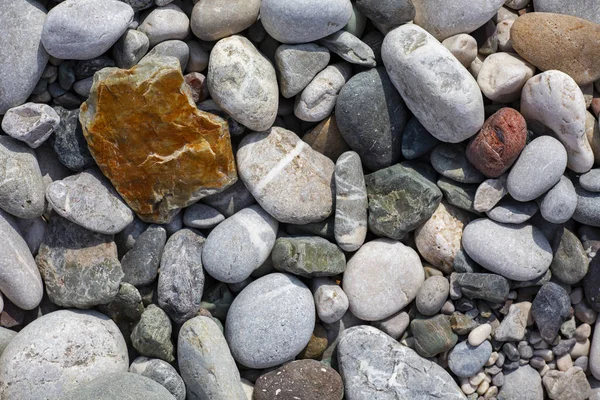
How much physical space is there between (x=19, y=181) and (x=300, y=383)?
1804mm

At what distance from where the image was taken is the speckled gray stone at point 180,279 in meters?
3.43

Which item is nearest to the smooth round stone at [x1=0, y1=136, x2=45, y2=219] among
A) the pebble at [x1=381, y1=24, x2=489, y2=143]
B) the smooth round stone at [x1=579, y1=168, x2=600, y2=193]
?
the pebble at [x1=381, y1=24, x2=489, y2=143]

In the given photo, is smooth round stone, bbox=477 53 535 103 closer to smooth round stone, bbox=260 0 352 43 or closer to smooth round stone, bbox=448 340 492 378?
smooth round stone, bbox=260 0 352 43

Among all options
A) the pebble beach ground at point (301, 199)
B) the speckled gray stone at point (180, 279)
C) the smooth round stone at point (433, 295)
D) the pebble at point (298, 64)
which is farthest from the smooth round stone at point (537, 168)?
the speckled gray stone at point (180, 279)

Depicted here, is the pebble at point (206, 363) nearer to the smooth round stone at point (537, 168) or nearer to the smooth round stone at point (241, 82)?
Answer: the smooth round stone at point (241, 82)

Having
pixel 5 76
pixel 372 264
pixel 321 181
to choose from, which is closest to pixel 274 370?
pixel 372 264

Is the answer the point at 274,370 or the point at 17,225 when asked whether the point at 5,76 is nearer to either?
the point at 17,225

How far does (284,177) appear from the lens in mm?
3498

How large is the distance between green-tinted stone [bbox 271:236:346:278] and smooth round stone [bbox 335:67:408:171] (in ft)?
1.85

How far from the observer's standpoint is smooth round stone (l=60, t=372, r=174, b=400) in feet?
10.1

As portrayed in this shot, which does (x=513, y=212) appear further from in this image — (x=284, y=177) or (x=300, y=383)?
(x=300, y=383)

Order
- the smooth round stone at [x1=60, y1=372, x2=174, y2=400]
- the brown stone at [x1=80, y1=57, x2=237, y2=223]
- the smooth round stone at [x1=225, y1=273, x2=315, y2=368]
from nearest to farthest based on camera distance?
the smooth round stone at [x1=60, y1=372, x2=174, y2=400]
the brown stone at [x1=80, y1=57, x2=237, y2=223]
the smooth round stone at [x1=225, y1=273, x2=315, y2=368]

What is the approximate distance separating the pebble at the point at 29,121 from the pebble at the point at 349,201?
4.97 ft

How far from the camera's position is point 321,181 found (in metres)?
3.57
